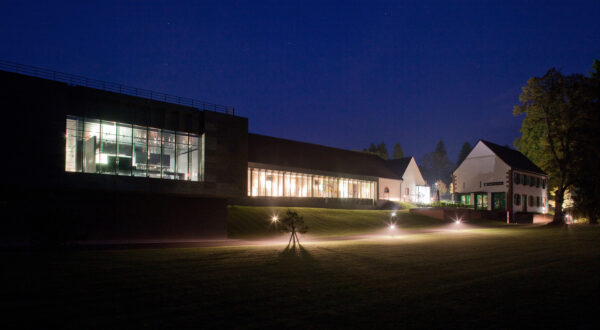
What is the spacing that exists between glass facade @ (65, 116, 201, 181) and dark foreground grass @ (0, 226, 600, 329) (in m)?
11.0

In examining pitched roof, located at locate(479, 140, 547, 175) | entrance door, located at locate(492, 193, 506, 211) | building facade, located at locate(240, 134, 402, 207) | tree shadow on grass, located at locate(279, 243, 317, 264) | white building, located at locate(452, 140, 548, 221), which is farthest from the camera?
pitched roof, located at locate(479, 140, 547, 175)

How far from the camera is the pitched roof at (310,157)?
47044mm

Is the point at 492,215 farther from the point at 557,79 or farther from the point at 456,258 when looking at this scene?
the point at 456,258

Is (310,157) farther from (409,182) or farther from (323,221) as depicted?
(409,182)

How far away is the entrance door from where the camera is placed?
5544 centimetres

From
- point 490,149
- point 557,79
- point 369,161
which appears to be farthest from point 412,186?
point 557,79

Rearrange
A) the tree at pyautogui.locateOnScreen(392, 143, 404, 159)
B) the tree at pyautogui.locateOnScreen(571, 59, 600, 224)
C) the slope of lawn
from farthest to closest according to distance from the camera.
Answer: the tree at pyautogui.locateOnScreen(392, 143, 404, 159)
the tree at pyautogui.locateOnScreen(571, 59, 600, 224)
the slope of lawn

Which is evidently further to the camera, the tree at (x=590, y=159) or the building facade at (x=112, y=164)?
the tree at (x=590, y=159)

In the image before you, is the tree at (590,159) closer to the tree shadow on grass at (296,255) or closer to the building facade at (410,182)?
the building facade at (410,182)

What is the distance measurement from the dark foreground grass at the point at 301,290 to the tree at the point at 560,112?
28.0m

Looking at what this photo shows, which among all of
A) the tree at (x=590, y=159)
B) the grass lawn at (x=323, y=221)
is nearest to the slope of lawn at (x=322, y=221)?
the grass lawn at (x=323, y=221)

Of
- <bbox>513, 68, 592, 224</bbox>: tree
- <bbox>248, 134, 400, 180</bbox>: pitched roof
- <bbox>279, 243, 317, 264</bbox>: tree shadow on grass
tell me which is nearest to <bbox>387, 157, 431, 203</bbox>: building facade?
<bbox>248, 134, 400, 180</bbox>: pitched roof

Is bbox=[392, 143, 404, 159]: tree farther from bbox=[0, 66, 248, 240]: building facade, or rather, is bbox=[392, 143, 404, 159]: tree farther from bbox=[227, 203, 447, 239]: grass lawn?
bbox=[0, 66, 248, 240]: building facade

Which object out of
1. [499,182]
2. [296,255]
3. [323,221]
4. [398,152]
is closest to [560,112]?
[499,182]
